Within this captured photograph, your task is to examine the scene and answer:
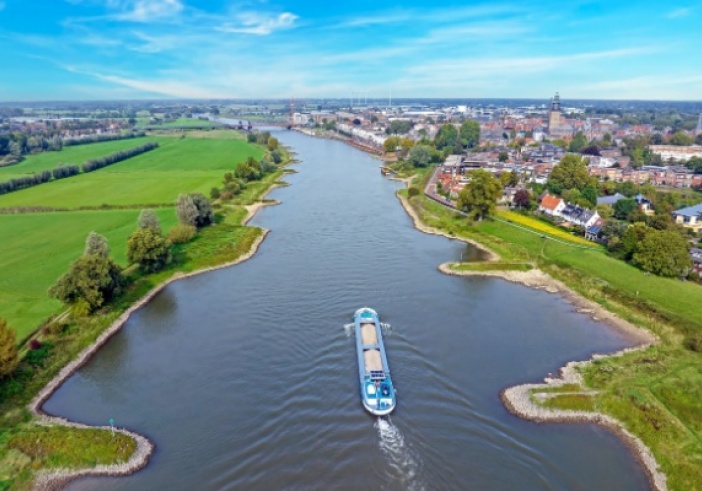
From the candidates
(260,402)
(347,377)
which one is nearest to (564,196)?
(347,377)

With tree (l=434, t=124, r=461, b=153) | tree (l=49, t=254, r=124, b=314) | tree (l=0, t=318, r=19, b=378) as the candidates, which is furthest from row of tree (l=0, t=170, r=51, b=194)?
tree (l=434, t=124, r=461, b=153)

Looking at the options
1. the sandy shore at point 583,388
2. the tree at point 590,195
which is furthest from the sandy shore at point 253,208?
the tree at point 590,195

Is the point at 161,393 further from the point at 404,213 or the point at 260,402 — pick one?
the point at 404,213

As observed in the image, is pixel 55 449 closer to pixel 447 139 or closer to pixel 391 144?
pixel 391 144

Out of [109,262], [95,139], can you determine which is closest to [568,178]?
[109,262]

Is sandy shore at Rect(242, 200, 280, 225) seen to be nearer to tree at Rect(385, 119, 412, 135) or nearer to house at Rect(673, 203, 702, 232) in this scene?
house at Rect(673, 203, 702, 232)

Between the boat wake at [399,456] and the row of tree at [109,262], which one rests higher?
the row of tree at [109,262]

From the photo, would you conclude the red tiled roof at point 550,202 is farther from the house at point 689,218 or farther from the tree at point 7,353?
the tree at point 7,353
